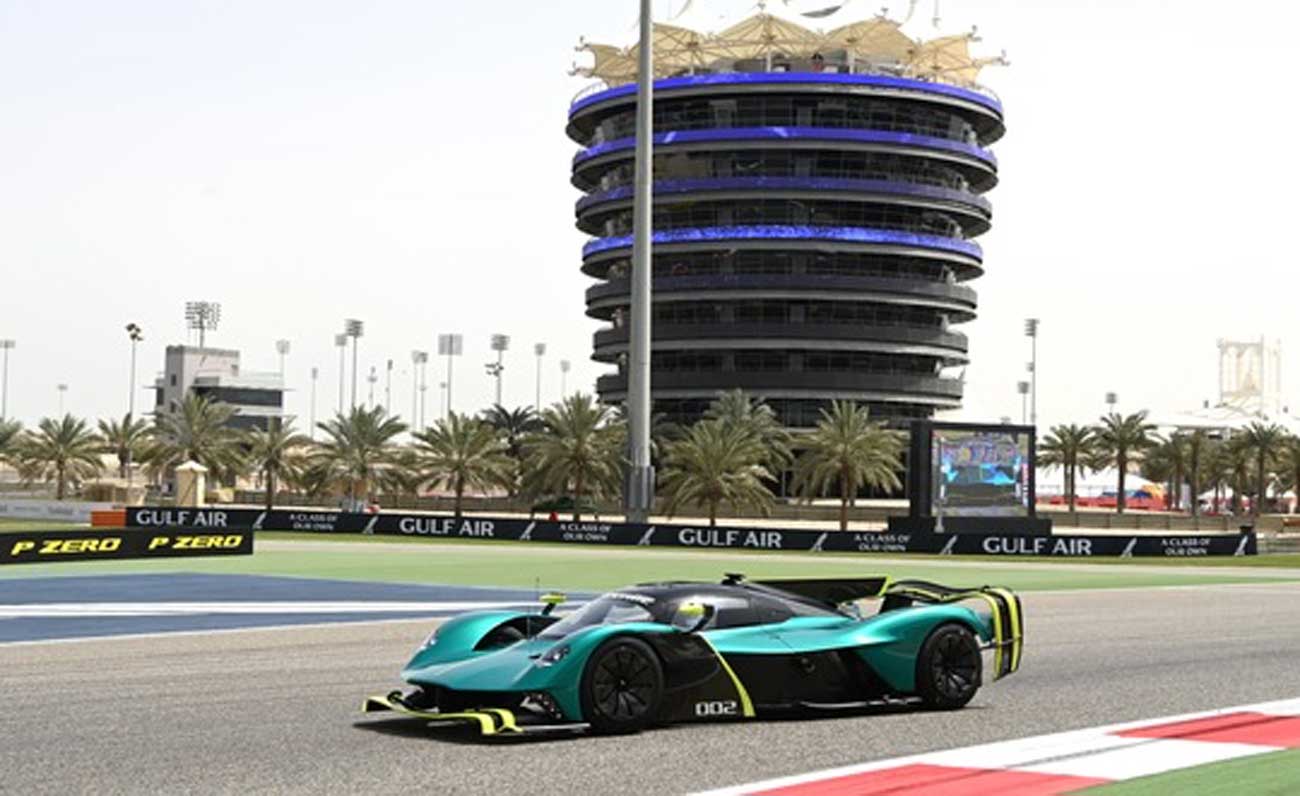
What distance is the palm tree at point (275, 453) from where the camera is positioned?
97750 mm

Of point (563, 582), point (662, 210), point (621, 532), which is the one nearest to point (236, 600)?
point (563, 582)

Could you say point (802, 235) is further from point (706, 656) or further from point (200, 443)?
point (706, 656)

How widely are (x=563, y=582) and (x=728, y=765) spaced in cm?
2600

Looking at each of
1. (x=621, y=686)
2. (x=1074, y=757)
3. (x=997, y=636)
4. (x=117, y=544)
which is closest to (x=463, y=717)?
(x=621, y=686)

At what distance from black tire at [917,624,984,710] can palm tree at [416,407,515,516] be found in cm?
7483

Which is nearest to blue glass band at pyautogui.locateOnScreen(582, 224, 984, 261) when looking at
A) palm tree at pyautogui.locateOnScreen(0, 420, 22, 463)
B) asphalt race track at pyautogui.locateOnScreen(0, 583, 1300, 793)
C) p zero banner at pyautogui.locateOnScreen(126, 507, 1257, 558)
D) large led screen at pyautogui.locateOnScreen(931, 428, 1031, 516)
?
palm tree at pyautogui.locateOnScreen(0, 420, 22, 463)

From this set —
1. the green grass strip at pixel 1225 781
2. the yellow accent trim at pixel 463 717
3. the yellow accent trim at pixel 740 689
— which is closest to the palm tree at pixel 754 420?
the yellow accent trim at pixel 740 689

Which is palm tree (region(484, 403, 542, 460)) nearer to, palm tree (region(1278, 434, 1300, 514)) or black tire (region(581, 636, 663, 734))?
palm tree (region(1278, 434, 1300, 514))

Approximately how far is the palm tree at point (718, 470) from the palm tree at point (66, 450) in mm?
46903

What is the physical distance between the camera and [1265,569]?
5050 centimetres

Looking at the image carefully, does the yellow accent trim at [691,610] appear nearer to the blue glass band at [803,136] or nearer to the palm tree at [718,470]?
the palm tree at [718,470]

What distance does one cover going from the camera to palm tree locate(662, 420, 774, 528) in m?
79.8

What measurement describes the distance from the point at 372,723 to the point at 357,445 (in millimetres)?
80935

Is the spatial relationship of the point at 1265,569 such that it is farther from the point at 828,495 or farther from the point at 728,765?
the point at 828,495
